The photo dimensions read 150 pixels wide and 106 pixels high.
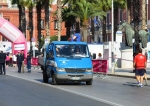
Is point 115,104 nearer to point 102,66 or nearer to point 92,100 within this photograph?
point 92,100

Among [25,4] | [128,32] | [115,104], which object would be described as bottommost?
→ [115,104]

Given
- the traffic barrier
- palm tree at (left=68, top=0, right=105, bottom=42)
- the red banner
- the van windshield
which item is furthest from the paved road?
palm tree at (left=68, top=0, right=105, bottom=42)

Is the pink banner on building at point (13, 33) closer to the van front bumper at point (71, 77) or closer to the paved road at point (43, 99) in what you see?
the van front bumper at point (71, 77)

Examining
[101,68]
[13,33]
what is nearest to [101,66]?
[101,68]

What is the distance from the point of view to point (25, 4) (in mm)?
62844

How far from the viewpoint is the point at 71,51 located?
2508 centimetres

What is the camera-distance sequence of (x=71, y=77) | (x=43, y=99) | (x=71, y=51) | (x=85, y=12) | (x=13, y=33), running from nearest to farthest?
(x=43, y=99), (x=71, y=77), (x=71, y=51), (x=85, y=12), (x=13, y=33)

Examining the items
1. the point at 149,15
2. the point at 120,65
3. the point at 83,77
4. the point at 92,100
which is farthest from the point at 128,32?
the point at 92,100

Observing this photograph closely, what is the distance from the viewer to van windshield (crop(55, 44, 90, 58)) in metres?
25.0

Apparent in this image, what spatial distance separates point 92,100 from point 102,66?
16969 millimetres

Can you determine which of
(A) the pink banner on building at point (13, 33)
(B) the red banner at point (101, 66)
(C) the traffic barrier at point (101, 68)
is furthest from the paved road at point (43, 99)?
(A) the pink banner on building at point (13, 33)

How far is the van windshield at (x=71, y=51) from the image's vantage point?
81.9ft

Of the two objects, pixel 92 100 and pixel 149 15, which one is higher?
pixel 149 15

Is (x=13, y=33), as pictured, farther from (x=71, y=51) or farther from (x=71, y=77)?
(x=71, y=77)
